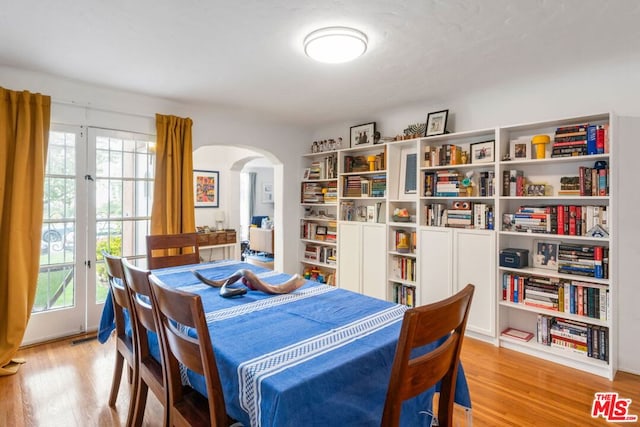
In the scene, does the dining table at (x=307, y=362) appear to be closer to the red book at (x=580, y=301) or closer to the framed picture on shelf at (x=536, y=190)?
the red book at (x=580, y=301)

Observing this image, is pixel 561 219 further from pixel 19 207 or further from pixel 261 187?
pixel 261 187

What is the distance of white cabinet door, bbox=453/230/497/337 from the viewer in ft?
10.2

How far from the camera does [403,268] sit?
3867mm

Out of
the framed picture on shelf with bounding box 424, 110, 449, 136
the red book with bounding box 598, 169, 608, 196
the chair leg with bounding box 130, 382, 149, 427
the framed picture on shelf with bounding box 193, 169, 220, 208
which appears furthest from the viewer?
the framed picture on shelf with bounding box 193, 169, 220, 208

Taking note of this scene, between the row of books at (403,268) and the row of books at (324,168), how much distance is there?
1.40m

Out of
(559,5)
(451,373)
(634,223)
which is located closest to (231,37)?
(559,5)

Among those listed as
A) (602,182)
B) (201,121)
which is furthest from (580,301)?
(201,121)

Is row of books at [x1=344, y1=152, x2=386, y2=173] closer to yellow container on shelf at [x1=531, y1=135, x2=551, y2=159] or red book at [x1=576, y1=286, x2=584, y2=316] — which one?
yellow container on shelf at [x1=531, y1=135, x2=551, y2=159]

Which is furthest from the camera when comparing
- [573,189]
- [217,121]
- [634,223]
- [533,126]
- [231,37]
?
[217,121]

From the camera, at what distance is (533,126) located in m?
2.97

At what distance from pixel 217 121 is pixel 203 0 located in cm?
236

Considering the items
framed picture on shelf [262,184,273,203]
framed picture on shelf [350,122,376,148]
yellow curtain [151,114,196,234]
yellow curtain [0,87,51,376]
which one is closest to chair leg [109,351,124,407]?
yellow curtain [0,87,51,376]

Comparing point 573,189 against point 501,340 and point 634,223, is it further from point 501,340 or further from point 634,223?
point 501,340

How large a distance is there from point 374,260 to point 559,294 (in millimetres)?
1812
